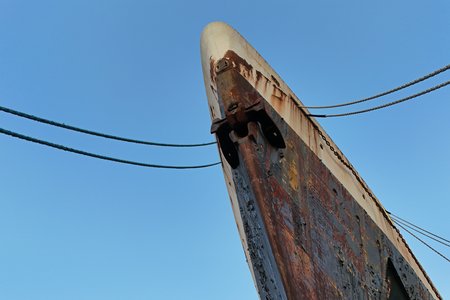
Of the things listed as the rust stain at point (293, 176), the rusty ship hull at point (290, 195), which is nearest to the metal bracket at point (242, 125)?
the rusty ship hull at point (290, 195)

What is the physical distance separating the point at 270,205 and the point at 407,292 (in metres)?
2.36

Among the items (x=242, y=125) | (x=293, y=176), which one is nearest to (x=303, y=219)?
(x=293, y=176)

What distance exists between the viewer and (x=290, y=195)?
5281mm

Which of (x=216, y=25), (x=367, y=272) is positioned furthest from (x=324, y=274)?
(x=216, y=25)

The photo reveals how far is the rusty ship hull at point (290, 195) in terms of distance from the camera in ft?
16.2

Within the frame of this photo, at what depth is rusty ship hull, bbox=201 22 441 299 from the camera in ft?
16.2

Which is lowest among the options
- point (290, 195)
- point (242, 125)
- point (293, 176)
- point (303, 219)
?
point (303, 219)

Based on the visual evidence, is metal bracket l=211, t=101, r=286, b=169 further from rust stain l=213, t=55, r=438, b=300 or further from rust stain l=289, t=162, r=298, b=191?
rust stain l=289, t=162, r=298, b=191

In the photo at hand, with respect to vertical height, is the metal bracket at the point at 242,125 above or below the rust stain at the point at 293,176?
above

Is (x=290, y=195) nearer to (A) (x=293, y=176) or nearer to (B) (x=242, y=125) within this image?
(A) (x=293, y=176)

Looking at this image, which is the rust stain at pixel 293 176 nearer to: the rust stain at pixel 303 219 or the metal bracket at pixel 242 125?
the rust stain at pixel 303 219

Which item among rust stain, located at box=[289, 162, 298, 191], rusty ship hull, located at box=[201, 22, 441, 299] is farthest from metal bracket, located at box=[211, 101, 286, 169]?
rust stain, located at box=[289, 162, 298, 191]

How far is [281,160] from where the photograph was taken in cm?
545

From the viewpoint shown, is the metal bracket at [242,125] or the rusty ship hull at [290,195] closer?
the rusty ship hull at [290,195]
